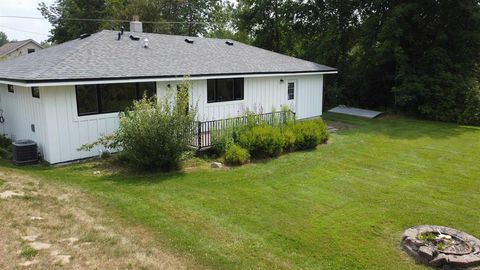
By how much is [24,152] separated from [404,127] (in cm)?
1491

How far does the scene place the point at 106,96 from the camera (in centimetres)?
1067

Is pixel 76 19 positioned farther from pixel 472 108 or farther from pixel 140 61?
pixel 472 108

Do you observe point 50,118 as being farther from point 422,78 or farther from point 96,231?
point 422,78

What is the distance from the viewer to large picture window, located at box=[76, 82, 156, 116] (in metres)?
10.2

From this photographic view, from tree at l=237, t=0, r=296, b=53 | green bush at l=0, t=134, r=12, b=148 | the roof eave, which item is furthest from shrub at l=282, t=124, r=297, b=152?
tree at l=237, t=0, r=296, b=53

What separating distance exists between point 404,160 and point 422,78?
9.25 metres

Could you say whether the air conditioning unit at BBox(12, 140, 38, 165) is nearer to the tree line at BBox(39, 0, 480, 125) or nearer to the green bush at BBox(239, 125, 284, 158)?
the green bush at BBox(239, 125, 284, 158)

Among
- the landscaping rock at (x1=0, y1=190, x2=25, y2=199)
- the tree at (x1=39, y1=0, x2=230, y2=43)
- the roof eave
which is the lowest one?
the landscaping rock at (x1=0, y1=190, x2=25, y2=199)

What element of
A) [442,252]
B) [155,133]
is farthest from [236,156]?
[442,252]

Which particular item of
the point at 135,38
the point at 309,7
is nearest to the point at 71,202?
the point at 135,38

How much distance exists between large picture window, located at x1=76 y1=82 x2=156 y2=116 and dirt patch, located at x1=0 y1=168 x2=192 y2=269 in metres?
3.45

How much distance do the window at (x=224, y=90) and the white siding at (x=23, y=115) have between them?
5658 millimetres

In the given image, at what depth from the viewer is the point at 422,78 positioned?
1848 cm

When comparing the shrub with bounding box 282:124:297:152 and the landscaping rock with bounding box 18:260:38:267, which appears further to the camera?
the shrub with bounding box 282:124:297:152
